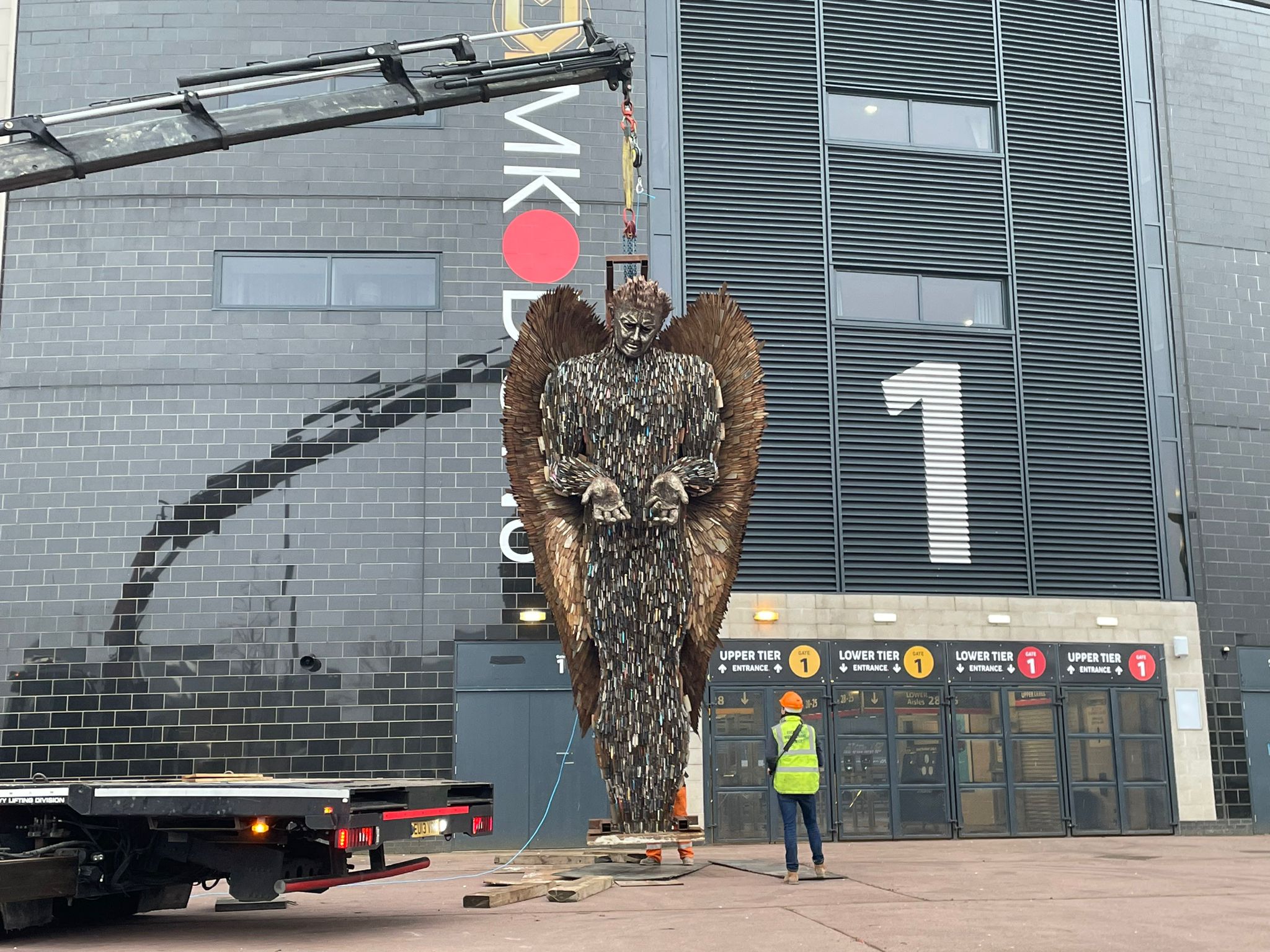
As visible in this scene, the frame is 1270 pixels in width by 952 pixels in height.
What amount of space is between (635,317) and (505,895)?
4.38 m

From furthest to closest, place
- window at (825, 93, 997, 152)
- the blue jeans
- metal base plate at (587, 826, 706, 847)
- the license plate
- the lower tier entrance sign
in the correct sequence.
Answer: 1. window at (825, 93, 997, 152)
2. the lower tier entrance sign
3. metal base plate at (587, 826, 706, 847)
4. the blue jeans
5. the license plate

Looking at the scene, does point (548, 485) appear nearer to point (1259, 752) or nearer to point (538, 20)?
point (538, 20)

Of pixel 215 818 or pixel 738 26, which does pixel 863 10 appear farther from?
pixel 215 818

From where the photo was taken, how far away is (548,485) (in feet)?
32.8

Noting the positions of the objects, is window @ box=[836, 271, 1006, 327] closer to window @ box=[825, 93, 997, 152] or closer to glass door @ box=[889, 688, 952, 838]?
window @ box=[825, 93, 997, 152]

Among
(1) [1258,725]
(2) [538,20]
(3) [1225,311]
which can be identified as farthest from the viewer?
(3) [1225,311]

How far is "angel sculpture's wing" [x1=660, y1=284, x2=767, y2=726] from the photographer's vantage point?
989 cm

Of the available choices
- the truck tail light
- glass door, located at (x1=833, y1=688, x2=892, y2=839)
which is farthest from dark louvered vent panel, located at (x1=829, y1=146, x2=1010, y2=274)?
the truck tail light

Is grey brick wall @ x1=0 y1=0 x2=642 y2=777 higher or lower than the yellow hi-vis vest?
higher

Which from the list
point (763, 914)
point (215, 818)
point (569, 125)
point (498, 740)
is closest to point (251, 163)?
point (569, 125)

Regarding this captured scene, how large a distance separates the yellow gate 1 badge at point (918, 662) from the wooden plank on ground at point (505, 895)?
23.0 ft

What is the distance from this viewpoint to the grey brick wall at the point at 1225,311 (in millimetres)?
15773

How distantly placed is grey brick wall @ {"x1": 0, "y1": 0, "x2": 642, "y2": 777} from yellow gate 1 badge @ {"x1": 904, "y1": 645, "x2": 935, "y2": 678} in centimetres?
446

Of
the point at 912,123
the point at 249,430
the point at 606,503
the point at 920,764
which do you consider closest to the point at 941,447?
the point at 920,764
